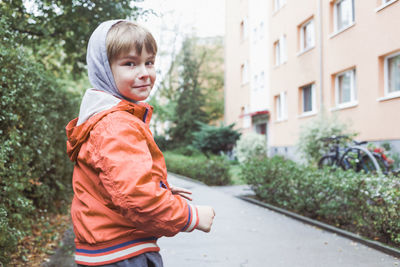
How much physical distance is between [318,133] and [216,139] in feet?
47.4

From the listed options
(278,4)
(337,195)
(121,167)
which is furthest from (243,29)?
(121,167)

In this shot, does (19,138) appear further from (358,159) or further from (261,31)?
(261,31)

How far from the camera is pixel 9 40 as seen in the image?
4.95 meters

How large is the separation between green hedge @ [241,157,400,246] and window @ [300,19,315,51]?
10.6 m

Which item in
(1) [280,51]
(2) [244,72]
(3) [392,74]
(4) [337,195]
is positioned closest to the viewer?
(4) [337,195]

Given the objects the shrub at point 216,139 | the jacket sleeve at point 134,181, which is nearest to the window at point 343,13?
the shrub at point 216,139

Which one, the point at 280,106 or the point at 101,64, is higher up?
the point at 280,106

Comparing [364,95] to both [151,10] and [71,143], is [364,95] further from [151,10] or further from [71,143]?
[71,143]

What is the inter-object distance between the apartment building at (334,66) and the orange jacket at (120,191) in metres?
11.5

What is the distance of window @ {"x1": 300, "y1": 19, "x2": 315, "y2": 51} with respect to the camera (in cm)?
1925

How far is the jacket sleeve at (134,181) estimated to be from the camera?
1602 millimetres

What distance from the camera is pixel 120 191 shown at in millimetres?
1601

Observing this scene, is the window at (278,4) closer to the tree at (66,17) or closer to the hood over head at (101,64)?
the tree at (66,17)

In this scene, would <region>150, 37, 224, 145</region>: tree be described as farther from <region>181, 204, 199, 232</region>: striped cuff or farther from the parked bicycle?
<region>181, 204, 199, 232</region>: striped cuff
